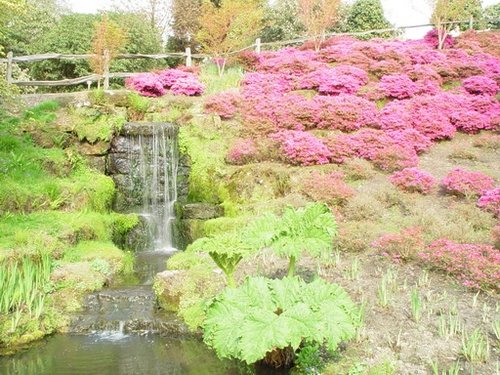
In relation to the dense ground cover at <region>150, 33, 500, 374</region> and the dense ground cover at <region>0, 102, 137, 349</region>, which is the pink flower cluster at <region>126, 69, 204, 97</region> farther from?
the dense ground cover at <region>0, 102, 137, 349</region>

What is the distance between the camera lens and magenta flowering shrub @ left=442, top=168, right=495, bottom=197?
1080cm

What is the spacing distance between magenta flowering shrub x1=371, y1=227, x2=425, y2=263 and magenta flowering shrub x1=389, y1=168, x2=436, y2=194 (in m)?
3.05

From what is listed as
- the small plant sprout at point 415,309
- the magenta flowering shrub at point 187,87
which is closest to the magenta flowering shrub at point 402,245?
the small plant sprout at point 415,309

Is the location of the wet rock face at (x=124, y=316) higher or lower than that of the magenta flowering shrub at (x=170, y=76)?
lower

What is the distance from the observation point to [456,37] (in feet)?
74.5

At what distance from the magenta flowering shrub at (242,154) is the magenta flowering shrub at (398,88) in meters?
6.23

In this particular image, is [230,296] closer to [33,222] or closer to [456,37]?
[33,222]

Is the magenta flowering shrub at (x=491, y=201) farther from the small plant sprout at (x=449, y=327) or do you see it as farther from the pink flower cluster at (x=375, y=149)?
the small plant sprout at (x=449, y=327)

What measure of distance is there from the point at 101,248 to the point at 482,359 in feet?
26.2

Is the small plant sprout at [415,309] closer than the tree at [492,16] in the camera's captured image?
Yes

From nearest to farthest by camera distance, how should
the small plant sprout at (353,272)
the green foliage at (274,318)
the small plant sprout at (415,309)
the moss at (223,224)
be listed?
the green foliage at (274,318) → the small plant sprout at (415,309) → the small plant sprout at (353,272) → the moss at (223,224)

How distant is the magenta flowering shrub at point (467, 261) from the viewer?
278 inches

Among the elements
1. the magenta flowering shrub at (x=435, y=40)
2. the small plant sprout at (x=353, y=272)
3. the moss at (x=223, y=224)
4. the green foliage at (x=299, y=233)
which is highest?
the magenta flowering shrub at (x=435, y=40)

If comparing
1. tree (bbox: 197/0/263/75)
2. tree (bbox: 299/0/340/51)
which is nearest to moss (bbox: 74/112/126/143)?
tree (bbox: 197/0/263/75)
